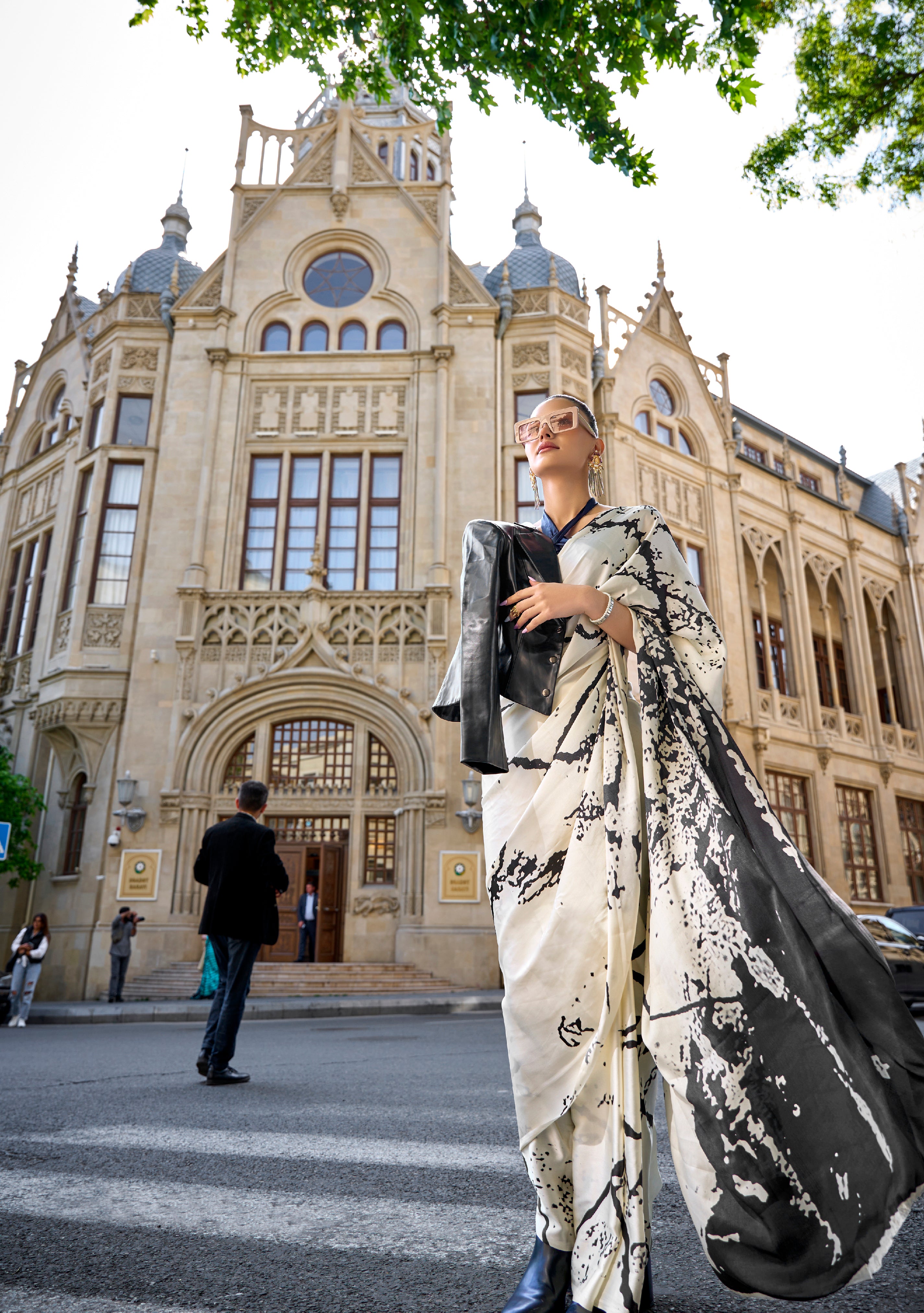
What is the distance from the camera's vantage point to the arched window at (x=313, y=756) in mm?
19344

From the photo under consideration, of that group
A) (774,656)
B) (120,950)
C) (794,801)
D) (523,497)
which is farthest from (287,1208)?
(774,656)

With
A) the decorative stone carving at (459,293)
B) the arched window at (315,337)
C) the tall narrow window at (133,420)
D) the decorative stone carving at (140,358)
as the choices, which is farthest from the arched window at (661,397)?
the tall narrow window at (133,420)

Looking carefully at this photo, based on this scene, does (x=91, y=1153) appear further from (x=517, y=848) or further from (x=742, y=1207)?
(x=742, y=1207)

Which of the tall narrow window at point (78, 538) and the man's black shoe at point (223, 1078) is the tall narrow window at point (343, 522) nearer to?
the tall narrow window at point (78, 538)

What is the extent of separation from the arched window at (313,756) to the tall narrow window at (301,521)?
3034 millimetres

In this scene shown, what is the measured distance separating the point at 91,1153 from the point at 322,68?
7814 mm

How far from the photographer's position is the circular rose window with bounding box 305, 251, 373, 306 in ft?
74.3

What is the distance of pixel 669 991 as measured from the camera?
5.98 feet

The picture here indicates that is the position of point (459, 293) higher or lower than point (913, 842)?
higher

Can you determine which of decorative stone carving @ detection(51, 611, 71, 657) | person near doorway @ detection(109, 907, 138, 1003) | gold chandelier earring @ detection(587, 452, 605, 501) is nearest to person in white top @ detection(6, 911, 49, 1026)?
person near doorway @ detection(109, 907, 138, 1003)

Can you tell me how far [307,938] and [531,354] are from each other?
45.4 feet

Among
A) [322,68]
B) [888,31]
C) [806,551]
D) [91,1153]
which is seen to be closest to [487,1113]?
[91,1153]

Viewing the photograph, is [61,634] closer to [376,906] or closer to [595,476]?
[376,906]

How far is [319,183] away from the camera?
23516mm
